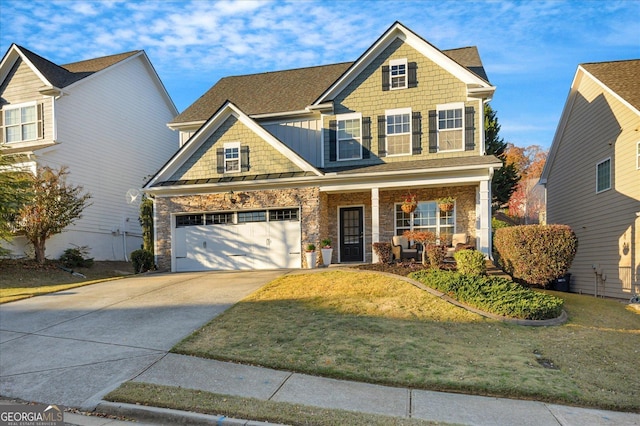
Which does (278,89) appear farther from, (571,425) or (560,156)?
(571,425)

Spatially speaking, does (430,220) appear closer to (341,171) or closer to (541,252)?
(341,171)

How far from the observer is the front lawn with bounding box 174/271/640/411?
617 cm

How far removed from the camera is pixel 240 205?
16359 mm

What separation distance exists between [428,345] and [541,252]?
5955mm

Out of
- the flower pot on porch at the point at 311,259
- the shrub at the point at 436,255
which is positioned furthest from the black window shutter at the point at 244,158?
the shrub at the point at 436,255

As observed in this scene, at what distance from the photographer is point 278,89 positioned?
19.8 meters

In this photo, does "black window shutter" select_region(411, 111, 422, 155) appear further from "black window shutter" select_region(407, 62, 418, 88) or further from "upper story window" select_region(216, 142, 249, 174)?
"upper story window" select_region(216, 142, 249, 174)

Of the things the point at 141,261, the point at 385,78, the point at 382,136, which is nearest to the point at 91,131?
the point at 141,261

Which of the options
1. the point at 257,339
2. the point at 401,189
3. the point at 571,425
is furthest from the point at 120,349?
the point at 401,189

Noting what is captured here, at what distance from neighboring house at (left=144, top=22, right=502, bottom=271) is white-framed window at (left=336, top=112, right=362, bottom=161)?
39mm

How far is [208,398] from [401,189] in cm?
1220

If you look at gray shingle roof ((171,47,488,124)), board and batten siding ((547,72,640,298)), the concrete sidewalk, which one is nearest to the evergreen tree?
board and batten siding ((547,72,640,298))

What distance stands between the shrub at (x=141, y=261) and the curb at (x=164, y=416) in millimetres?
12052

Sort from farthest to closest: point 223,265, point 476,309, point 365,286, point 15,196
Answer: point 223,265 < point 15,196 < point 365,286 < point 476,309
